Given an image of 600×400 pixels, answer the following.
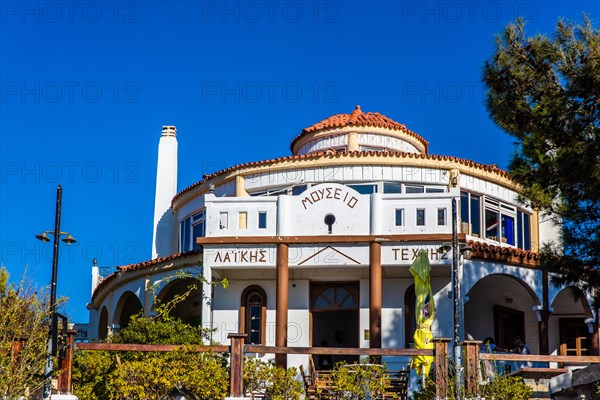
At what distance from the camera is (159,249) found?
1347 inches

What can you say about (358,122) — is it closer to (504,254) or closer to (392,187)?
(392,187)

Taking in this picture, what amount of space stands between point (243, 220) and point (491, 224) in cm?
799

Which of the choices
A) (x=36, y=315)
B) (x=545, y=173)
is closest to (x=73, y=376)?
(x=36, y=315)

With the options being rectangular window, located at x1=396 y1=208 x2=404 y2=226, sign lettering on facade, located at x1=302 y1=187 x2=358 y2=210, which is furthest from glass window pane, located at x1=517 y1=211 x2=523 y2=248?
sign lettering on facade, located at x1=302 y1=187 x2=358 y2=210

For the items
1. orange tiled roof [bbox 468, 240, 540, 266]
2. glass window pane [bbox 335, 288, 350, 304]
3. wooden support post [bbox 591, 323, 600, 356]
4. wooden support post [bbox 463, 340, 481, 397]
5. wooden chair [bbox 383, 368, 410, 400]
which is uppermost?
orange tiled roof [bbox 468, 240, 540, 266]

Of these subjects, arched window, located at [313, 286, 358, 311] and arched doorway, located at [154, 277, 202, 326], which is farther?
arched doorway, located at [154, 277, 202, 326]

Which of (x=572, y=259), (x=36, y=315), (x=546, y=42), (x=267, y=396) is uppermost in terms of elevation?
(x=546, y=42)

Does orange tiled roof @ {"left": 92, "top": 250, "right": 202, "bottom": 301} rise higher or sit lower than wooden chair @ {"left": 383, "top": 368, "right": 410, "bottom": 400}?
higher

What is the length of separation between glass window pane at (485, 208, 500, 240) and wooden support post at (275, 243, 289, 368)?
6.95 m

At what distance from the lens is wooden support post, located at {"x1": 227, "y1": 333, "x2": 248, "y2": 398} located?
18766 millimetres

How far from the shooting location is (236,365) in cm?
1881

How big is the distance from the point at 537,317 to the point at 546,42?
10.8m

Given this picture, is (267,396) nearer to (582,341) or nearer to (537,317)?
(537,317)

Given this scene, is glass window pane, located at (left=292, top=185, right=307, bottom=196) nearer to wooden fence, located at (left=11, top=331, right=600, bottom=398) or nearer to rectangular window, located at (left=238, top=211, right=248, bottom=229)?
rectangular window, located at (left=238, top=211, right=248, bottom=229)
